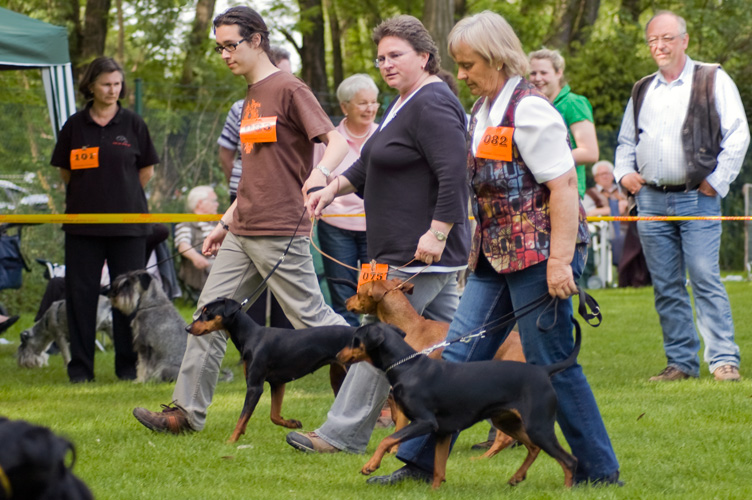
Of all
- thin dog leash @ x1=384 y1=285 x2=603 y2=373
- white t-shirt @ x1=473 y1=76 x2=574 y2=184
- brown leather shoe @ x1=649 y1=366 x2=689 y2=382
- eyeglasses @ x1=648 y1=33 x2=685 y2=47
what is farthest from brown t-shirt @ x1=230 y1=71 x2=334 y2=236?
brown leather shoe @ x1=649 y1=366 x2=689 y2=382

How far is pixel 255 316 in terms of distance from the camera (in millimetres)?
7598

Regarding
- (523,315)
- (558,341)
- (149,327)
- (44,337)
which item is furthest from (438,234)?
(44,337)

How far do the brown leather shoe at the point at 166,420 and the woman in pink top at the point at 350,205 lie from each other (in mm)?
2355

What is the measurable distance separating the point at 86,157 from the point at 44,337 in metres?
1.84

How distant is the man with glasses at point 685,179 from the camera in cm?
649

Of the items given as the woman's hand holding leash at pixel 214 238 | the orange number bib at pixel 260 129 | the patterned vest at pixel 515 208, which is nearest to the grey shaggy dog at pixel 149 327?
the woman's hand holding leash at pixel 214 238

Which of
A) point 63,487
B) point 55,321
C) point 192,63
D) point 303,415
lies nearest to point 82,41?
point 192,63

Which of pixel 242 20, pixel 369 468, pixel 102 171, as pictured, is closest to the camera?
pixel 369 468

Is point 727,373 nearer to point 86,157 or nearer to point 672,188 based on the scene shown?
point 672,188

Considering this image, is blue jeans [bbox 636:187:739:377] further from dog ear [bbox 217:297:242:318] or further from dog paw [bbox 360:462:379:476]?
dog paw [bbox 360:462:379:476]

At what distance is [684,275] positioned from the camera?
6699 millimetres

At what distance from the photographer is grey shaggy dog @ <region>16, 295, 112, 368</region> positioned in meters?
8.19

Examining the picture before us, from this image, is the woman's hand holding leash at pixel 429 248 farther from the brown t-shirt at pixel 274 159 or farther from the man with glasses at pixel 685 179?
the man with glasses at pixel 685 179

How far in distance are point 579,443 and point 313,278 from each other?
75.6 inches
